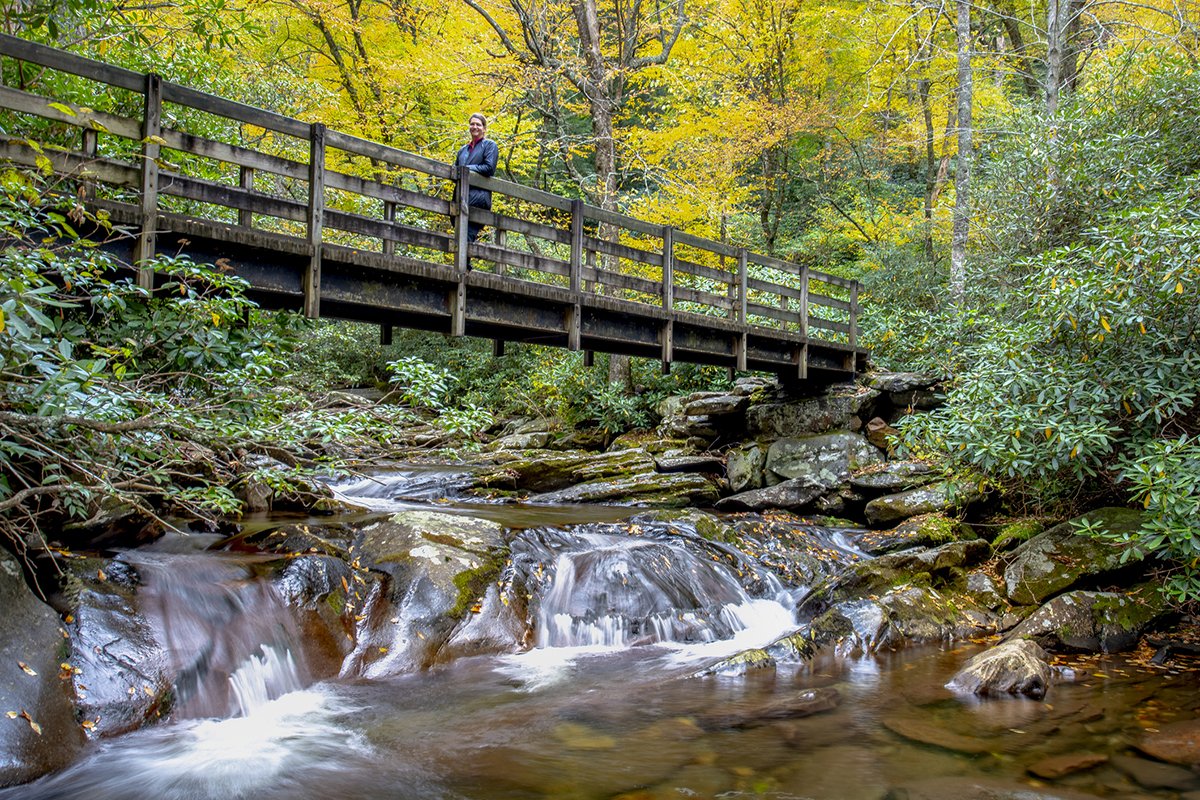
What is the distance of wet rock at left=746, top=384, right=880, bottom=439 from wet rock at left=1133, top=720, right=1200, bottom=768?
30.2 feet

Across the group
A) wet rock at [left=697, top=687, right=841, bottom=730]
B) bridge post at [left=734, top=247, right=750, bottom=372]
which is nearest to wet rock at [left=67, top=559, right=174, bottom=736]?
wet rock at [left=697, top=687, right=841, bottom=730]

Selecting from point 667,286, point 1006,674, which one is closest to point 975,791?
point 1006,674

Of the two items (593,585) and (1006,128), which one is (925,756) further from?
(1006,128)

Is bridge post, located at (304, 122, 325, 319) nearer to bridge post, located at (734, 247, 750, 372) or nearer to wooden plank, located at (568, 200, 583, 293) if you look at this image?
wooden plank, located at (568, 200, 583, 293)

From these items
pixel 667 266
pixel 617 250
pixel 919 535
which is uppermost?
pixel 617 250

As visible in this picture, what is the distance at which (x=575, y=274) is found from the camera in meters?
9.77

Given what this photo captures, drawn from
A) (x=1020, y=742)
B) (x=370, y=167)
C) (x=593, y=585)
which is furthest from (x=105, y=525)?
(x=370, y=167)

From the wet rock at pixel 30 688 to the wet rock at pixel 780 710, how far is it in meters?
4.03

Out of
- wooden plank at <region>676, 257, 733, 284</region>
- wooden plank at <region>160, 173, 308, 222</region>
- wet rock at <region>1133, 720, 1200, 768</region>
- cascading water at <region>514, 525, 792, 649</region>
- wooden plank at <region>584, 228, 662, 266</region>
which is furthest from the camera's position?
wooden plank at <region>676, 257, 733, 284</region>

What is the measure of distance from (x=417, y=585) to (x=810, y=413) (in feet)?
31.8

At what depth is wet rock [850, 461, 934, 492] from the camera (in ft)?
37.4

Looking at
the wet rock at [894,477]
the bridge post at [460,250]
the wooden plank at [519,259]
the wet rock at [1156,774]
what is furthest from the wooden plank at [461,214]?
the wet rock at [1156,774]

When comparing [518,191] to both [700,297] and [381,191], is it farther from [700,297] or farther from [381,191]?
[700,297]

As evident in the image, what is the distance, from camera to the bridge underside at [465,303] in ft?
22.9
